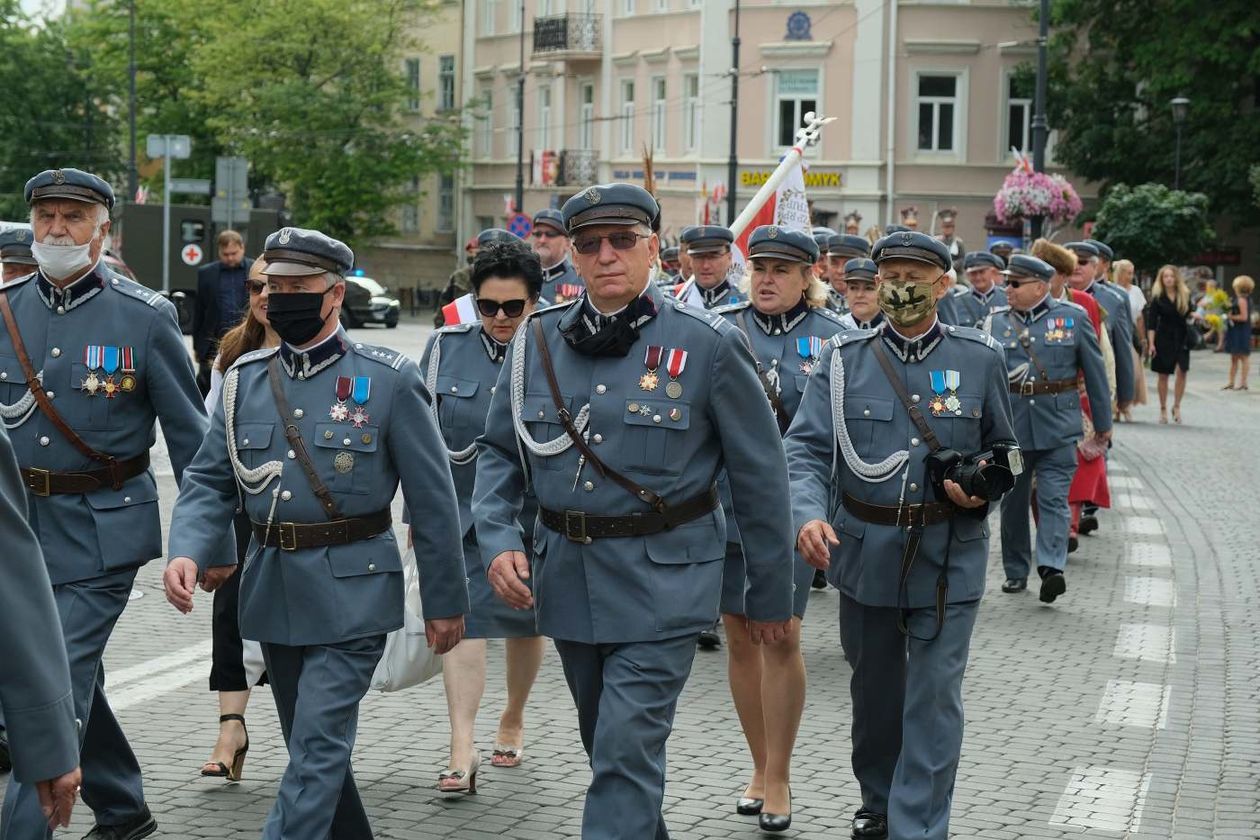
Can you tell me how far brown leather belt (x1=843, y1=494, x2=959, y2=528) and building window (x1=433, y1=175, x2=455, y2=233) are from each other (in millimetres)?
63465

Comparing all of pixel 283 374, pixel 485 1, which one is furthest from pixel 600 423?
pixel 485 1

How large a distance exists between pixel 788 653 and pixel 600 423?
1731 mm

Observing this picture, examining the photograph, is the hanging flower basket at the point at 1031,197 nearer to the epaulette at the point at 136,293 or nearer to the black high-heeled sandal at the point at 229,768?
the black high-heeled sandal at the point at 229,768

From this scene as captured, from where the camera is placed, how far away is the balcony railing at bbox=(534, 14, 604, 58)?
59438 mm

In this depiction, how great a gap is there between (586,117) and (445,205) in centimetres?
1049

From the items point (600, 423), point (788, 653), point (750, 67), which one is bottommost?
point (788, 653)

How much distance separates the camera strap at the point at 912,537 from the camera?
6496 millimetres

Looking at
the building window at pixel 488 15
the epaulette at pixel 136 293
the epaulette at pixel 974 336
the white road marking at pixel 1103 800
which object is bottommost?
the white road marking at pixel 1103 800

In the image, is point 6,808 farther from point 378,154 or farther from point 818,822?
point 378,154

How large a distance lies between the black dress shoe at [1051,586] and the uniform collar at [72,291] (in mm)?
6943

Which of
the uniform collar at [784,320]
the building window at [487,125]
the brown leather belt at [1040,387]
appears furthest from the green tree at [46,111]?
the uniform collar at [784,320]

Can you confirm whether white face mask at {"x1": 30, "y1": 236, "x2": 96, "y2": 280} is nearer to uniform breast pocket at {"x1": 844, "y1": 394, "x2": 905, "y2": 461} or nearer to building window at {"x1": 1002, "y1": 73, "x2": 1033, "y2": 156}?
uniform breast pocket at {"x1": 844, "y1": 394, "x2": 905, "y2": 461}

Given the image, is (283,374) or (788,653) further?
(788,653)

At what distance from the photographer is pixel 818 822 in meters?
7.12
